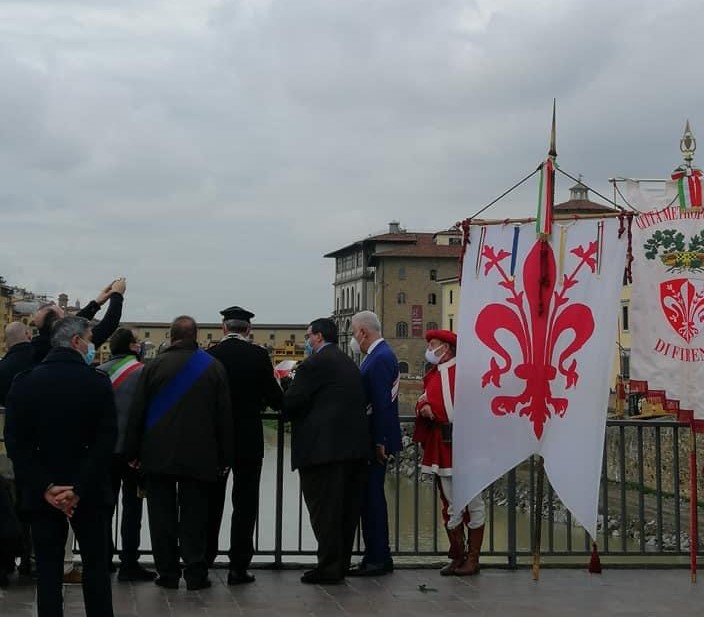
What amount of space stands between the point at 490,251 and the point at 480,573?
2.54m

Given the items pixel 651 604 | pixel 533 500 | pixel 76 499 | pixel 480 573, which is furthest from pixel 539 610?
pixel 76 499

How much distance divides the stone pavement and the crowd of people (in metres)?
0.20

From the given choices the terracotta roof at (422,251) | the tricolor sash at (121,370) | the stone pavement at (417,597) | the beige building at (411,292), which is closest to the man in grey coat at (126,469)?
the tricolor sash at (121,370)

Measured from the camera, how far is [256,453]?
24.8ft

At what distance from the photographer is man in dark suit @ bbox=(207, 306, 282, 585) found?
7.50 metres

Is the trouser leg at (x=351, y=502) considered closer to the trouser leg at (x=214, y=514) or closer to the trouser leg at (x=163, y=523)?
the trouser leg at (x=214, y=514)

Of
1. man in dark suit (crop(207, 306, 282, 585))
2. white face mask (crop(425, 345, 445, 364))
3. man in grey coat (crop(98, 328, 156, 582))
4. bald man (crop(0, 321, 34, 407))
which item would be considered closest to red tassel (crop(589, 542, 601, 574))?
white face mask (crop(425, 345, 445, 364))

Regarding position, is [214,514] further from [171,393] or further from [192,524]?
[171,393]

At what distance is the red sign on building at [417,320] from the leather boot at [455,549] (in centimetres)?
8887

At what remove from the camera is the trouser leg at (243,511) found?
748cm

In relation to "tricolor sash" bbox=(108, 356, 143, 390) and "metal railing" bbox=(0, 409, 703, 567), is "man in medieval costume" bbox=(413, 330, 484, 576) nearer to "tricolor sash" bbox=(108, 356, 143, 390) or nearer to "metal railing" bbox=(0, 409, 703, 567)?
"metal railing" bbox=(0, 409, 703, 567)

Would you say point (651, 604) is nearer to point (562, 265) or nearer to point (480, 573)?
point (480, 573)

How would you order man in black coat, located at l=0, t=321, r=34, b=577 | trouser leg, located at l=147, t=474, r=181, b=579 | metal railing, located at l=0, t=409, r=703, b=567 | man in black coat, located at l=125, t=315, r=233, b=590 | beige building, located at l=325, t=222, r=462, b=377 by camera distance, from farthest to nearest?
beige building, located at l=325, t=222, r=462, b=377
metal railing, located at l=0, t=409, r=703, b=567
man in black coat, located at l=0, t=321, r=34, b=577
trouser leg, located at l=147, t=474, r=181, b=579
man in black coat, located at l=125, t=315, r=233, b=590

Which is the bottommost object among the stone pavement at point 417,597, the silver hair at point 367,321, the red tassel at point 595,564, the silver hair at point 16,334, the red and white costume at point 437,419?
the stone pavement at point 417,597
